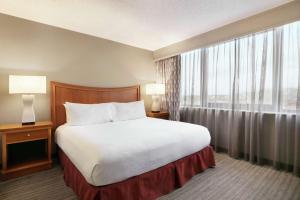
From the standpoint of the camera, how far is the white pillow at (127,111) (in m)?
3.18

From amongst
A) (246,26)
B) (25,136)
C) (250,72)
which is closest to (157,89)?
(250,72)

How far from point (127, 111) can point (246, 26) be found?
260cm

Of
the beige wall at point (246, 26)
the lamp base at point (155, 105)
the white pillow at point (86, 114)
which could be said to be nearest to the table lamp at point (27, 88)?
the white pillow at point (86, 114)

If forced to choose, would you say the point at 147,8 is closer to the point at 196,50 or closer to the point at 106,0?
the point at 106,0

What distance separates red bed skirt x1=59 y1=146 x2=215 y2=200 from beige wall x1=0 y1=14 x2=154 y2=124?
Answer: 143cm

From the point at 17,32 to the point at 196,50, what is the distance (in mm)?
3315

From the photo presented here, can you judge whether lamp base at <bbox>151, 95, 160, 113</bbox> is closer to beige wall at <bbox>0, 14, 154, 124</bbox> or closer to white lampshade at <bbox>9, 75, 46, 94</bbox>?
beige wall at <bbox>0, 14, 154, 124</bbox>

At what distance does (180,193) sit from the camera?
1860mm

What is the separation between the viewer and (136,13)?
2502 millimetres

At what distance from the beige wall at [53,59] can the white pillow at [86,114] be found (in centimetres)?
56

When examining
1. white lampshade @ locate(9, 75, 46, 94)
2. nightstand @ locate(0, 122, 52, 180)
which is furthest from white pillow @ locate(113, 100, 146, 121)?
white lampshade @ locate(9, 75, 46, 94)

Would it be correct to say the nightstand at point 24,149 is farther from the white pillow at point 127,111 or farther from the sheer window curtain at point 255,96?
the sheer window curtain at point 255,96

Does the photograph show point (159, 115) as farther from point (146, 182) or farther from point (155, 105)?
point (146, 182)

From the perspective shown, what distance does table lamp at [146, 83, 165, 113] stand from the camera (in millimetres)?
4016
